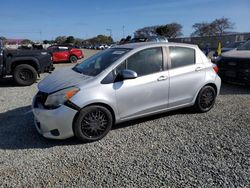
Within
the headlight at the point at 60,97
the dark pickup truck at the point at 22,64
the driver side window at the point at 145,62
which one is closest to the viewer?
the headlight at the point at 60,97

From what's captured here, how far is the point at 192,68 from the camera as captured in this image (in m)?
5.09

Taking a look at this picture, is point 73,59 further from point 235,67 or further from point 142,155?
A: point 142,155

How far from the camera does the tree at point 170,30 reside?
76250 mm

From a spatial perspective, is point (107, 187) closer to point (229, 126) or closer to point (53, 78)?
point (53, 78)

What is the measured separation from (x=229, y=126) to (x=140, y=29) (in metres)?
96.3

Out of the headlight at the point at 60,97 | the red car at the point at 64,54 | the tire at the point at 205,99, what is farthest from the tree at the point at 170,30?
the headlight at the point at 60,97

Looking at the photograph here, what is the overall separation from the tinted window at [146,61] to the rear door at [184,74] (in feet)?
0.87

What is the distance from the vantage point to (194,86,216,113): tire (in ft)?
17.4

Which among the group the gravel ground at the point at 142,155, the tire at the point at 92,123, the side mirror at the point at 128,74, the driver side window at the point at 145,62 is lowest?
the gravel ground at the point at 142,155

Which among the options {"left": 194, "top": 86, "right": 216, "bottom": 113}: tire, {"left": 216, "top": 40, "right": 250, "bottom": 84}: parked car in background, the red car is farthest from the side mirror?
the red car

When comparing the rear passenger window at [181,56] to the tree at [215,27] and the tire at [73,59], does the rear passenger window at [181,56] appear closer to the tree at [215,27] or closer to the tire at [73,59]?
the tire at [73,59]

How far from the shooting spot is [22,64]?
8.98 m

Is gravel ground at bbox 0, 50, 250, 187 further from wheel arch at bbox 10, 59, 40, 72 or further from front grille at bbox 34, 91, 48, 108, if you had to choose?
wheel arch at bbox 10, 59, 40, 72

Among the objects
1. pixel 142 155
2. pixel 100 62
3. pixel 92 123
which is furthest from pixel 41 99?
pixel 142 155
